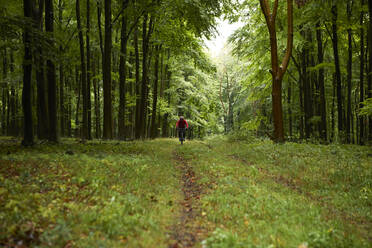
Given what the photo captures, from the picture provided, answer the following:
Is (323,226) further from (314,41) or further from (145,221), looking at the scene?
(314,41)

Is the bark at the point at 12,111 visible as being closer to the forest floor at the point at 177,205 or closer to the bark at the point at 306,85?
the forest floor at the point at 177,205

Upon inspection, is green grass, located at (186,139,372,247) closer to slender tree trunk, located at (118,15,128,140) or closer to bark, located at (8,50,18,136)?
slender tree trunk, located at (118,15,128,140)

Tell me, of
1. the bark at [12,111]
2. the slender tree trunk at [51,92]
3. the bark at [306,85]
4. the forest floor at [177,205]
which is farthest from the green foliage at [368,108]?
the bark at [12,111]

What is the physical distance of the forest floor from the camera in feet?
13.6

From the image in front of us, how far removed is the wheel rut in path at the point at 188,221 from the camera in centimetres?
438

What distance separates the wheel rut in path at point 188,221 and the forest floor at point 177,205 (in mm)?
21

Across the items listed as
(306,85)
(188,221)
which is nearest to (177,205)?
(188,221)

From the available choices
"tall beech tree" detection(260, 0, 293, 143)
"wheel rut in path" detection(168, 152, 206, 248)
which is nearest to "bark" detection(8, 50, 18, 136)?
"tall beech tree" detection(260, 0, 293, 143)

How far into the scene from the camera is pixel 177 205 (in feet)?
19.8

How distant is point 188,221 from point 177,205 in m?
0.87

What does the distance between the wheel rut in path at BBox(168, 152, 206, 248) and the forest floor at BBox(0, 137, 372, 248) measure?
0.02 meters

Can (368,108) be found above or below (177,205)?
above

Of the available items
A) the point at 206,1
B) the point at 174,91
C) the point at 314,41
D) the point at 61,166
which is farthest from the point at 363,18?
the point at 174,91

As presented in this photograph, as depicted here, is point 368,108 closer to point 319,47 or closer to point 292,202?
point 292,202
